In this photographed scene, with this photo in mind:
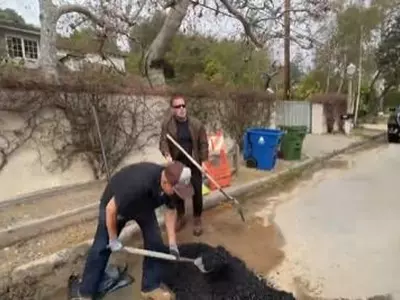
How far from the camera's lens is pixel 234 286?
345 centimetres

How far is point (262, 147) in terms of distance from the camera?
30.4 ft

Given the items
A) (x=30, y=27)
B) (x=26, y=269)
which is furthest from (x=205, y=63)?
(x=26, y=269)

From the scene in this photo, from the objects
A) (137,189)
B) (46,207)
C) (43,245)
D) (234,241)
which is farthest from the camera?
(46,207)

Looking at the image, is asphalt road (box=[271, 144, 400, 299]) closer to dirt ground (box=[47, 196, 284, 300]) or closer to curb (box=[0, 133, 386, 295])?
dirt ground (box=[47, 196, 284, 300])

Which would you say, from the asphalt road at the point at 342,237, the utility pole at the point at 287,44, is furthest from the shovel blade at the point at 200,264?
the utility pole at the point at 287,44

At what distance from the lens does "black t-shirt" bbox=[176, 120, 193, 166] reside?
5.15 m

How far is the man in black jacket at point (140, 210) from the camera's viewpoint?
303cm

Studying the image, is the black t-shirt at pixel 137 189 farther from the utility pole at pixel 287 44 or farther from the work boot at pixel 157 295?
the utility pole at pixel 287 44

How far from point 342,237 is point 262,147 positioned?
438cm

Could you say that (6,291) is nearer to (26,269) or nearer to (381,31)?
(26,269)

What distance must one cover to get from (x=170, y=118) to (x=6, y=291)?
2.66 m

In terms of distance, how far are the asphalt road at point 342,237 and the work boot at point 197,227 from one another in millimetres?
1073

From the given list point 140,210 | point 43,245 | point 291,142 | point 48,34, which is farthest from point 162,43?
point 140,210

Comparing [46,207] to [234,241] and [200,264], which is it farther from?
[200,264]
